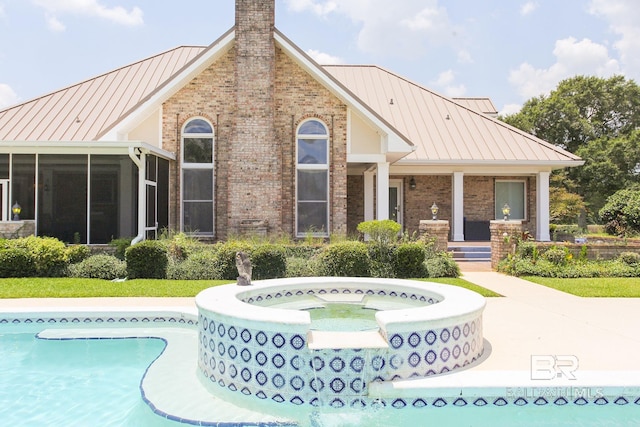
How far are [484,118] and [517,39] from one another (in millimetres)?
3360

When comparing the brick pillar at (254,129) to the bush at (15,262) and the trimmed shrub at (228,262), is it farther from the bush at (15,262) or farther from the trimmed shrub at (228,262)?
the bush at (15,262)

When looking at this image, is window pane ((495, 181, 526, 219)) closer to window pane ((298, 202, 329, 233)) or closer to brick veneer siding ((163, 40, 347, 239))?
brick veneer siding ((163, 40, 347, 239))

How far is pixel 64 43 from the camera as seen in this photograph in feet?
56.0

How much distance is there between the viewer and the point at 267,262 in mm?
11609

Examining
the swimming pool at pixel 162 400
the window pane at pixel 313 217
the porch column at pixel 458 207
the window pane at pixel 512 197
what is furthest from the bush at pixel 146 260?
the window pane at pixel 512 197

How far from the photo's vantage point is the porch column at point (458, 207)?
18266 millimetres

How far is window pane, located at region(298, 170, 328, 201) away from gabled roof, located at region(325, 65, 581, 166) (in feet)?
13.1

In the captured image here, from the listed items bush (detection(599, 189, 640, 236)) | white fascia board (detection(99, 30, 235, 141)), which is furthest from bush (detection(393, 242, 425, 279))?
bush (detection(599, 189, 640, 236))

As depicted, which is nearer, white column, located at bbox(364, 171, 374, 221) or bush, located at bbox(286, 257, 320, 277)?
bush, located at bbox(286, 257, 320, 277)

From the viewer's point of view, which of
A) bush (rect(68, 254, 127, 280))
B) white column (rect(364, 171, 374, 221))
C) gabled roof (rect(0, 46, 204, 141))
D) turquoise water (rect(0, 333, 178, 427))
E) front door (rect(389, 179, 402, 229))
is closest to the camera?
turquoise water (rect(0, 333, 178, 427))

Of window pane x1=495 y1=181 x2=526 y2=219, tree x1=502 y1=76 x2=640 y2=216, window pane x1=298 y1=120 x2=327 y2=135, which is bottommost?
window pane x1=495 y1=181 x2=526 y2=219

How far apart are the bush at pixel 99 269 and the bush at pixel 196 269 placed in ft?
4.04

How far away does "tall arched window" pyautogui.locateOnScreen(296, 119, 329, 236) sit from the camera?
1503cm

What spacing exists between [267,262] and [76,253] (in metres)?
5.15
